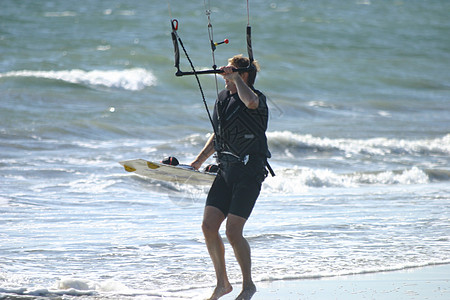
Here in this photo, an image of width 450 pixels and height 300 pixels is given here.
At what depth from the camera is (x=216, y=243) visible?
4.80m

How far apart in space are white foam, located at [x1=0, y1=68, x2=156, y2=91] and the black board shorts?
1580 cm

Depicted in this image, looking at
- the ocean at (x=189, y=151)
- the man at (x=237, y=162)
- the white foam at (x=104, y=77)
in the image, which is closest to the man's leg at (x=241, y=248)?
Answer: the man at (x=237, y=162)

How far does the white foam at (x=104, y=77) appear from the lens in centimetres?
2033

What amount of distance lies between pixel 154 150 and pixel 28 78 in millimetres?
8163

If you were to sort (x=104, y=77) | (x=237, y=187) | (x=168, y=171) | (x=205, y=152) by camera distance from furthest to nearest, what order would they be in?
(x=104, y=77), (x=168, y=171), (x=205, y=152), (x=237, y=187)

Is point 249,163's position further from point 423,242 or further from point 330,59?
point 330,59

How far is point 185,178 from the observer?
5.63 meters

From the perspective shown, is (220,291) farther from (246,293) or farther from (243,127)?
(243,127)

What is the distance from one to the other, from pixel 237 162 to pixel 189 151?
831 centimetres

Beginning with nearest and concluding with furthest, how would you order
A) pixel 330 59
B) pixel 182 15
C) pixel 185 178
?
1. pixel 185 178
2. pixel 330 59
3. pixel 182 15

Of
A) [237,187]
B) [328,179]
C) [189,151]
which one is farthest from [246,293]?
[189,151]

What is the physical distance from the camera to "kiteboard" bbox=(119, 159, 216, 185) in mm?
5368

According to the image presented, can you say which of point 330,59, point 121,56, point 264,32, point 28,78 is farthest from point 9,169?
point 264,32

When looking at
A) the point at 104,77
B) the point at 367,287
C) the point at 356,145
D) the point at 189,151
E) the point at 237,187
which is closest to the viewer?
the point at 237,187
